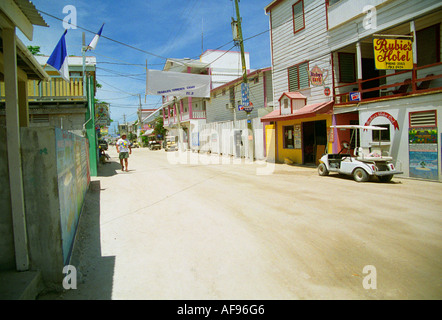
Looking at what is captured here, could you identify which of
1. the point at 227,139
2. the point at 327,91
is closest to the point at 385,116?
the point at 327,91

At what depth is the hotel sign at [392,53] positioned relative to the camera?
10.4 meters

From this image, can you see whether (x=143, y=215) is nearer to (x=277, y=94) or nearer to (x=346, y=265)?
(x=346, y=265)

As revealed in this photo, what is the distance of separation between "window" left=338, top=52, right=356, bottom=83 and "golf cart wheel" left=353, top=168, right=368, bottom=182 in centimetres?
592

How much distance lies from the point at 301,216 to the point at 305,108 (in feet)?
32.9

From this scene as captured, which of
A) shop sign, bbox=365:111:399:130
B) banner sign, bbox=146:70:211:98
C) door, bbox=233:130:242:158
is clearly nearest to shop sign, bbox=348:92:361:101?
shop sign, bbox=365:111:399:130

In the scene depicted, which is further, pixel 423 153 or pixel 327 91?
pixel 327 91

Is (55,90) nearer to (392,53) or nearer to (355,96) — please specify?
(355,96)

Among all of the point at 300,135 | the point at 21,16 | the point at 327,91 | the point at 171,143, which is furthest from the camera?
the point at 171,143

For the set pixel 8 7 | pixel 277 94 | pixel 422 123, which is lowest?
pixel 422 123

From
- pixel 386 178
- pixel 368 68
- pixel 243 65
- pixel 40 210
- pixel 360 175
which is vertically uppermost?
pixel 243 65

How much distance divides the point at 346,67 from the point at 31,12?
46.6ft

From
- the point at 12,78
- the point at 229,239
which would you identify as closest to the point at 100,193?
the point at 229,239

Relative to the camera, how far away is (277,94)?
1820cm

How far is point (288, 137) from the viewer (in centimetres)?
1773
